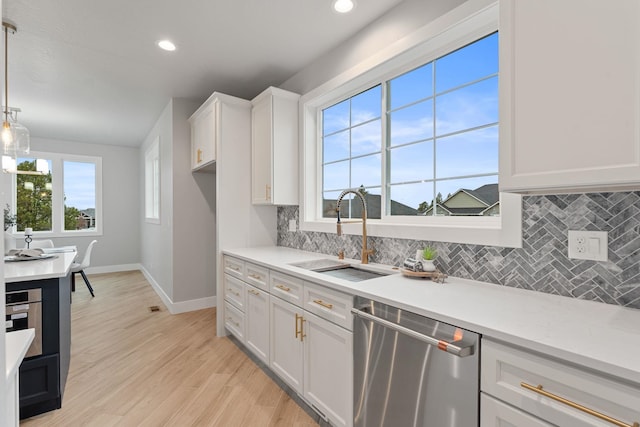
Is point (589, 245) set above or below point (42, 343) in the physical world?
above

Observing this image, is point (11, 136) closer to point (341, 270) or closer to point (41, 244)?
point (41, 244)

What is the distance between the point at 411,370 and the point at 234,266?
6.36 feet

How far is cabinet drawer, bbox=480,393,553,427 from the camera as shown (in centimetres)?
97

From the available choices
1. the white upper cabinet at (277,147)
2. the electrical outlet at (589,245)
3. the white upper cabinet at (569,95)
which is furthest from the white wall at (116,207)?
the electrical outlet at (589,245)

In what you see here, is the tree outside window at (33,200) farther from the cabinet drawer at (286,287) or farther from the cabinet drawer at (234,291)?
the cabinet drawer at (286,287)

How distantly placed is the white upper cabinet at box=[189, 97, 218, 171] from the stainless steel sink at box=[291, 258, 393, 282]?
1.59 metres

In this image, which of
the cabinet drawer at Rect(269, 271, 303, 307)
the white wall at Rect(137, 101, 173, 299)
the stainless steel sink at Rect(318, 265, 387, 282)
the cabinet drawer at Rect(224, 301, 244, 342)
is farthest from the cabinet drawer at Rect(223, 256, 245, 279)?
the white wall at Rect(137, 101, 173, 299)

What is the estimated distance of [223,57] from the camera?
9.44 feet

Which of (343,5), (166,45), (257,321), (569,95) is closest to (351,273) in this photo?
(257,321)

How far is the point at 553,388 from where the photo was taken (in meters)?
0.93

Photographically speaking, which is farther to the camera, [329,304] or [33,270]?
[33,270]

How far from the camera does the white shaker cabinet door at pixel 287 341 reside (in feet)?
6.46

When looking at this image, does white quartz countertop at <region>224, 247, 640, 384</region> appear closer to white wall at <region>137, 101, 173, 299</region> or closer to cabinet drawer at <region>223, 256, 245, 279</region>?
cabinet drawer at <region>223, 256, 245, 279</region>

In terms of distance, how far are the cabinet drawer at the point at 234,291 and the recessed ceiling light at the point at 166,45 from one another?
6.72ft
